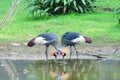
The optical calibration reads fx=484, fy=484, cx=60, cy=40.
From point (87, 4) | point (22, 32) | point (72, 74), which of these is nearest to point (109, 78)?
point (72, 74)

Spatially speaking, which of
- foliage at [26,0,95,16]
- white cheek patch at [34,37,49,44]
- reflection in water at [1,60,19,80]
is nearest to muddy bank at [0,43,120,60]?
white cheek patch at [34,37,49,44]

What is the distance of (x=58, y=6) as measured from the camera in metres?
17.7

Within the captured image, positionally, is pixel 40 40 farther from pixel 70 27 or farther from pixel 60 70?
pixel 70 27

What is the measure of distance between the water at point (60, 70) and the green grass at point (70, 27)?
242 centimetres

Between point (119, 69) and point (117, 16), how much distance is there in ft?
19.4

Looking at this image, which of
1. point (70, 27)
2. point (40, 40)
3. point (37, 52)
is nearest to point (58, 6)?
point (70, 27)

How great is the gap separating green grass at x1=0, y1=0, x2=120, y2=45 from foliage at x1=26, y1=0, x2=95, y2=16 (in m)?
0.31

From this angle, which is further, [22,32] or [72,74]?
[22,32]

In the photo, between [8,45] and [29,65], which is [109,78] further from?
[8,45]

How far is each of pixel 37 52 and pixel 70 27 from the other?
313cm

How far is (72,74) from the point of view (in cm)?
978

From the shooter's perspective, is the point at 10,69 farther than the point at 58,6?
No

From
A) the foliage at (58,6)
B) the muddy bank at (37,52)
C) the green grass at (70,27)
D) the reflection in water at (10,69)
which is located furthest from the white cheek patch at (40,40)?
the foliage at (58,6)

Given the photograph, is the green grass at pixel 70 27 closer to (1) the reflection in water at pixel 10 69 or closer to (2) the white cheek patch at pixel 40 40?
(2) the white cheek patch at pixel 40 40
